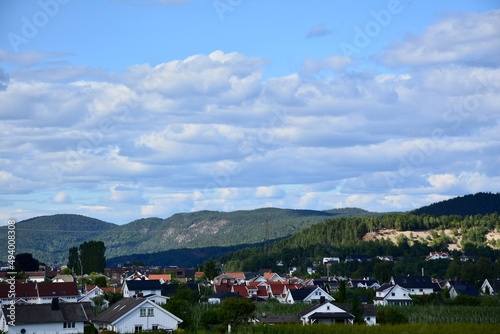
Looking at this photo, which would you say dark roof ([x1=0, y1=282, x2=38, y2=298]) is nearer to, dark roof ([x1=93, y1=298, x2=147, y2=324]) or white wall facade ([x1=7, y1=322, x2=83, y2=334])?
dark roof ([x1=93, y1=298, x2=147, y2=324])

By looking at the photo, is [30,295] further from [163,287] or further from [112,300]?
[163,287]

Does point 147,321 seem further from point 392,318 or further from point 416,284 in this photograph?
point 416,284

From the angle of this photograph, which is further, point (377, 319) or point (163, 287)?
point (163, 287)

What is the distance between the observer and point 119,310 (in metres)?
49.2

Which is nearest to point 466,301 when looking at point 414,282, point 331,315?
point 414,282

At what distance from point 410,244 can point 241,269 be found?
121 ft

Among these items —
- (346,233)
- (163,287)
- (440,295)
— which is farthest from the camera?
(346,233)

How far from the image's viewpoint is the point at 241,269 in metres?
149

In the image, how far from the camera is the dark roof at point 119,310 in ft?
157

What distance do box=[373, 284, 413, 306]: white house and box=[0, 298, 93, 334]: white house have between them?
42980 mm

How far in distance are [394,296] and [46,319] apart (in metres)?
47.2

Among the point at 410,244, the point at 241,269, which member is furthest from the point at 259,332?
the point at 410,244

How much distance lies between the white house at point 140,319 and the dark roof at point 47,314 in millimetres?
1654

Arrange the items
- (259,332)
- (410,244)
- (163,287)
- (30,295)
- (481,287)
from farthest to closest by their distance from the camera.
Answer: (410,244) → (481,287) → (163,287) → (30,295) → (259,332)
